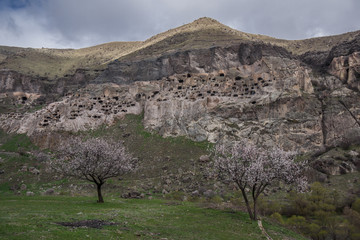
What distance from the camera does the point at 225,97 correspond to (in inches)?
3265

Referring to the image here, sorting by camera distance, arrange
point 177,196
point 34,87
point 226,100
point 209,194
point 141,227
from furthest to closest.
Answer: point 34,87, point 226,100, point 209,194, point 177,196, point 141,227

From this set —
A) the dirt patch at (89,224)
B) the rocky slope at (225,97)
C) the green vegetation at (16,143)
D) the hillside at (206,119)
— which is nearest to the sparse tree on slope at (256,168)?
the dirt patch at (89,224)

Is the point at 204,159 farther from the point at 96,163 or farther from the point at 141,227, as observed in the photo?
the point at 141,227

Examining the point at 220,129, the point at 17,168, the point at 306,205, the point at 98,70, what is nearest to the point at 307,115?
the point at 220,129

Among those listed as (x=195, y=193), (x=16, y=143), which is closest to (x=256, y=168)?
(x=195, y=193)

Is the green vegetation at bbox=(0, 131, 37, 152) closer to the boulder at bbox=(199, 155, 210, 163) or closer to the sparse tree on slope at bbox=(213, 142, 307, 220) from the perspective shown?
the boulder at bbox=(199, 155, 210, 163)

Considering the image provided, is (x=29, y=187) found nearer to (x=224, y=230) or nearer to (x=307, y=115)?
(x=224, y=230)

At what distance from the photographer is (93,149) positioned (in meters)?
34.2

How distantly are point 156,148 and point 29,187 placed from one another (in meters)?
32.6

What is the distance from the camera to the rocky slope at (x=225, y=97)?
71250 millimetres

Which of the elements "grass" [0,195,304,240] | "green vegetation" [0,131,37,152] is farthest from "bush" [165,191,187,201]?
"green vegetation" [0,131,37,152]

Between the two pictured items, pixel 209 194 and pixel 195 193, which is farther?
pixel 195 193

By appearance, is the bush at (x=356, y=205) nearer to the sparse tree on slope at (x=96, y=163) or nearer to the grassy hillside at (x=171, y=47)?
the sparse tree on slope at (x=96, y=163)

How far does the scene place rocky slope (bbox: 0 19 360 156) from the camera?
71.2 metres
